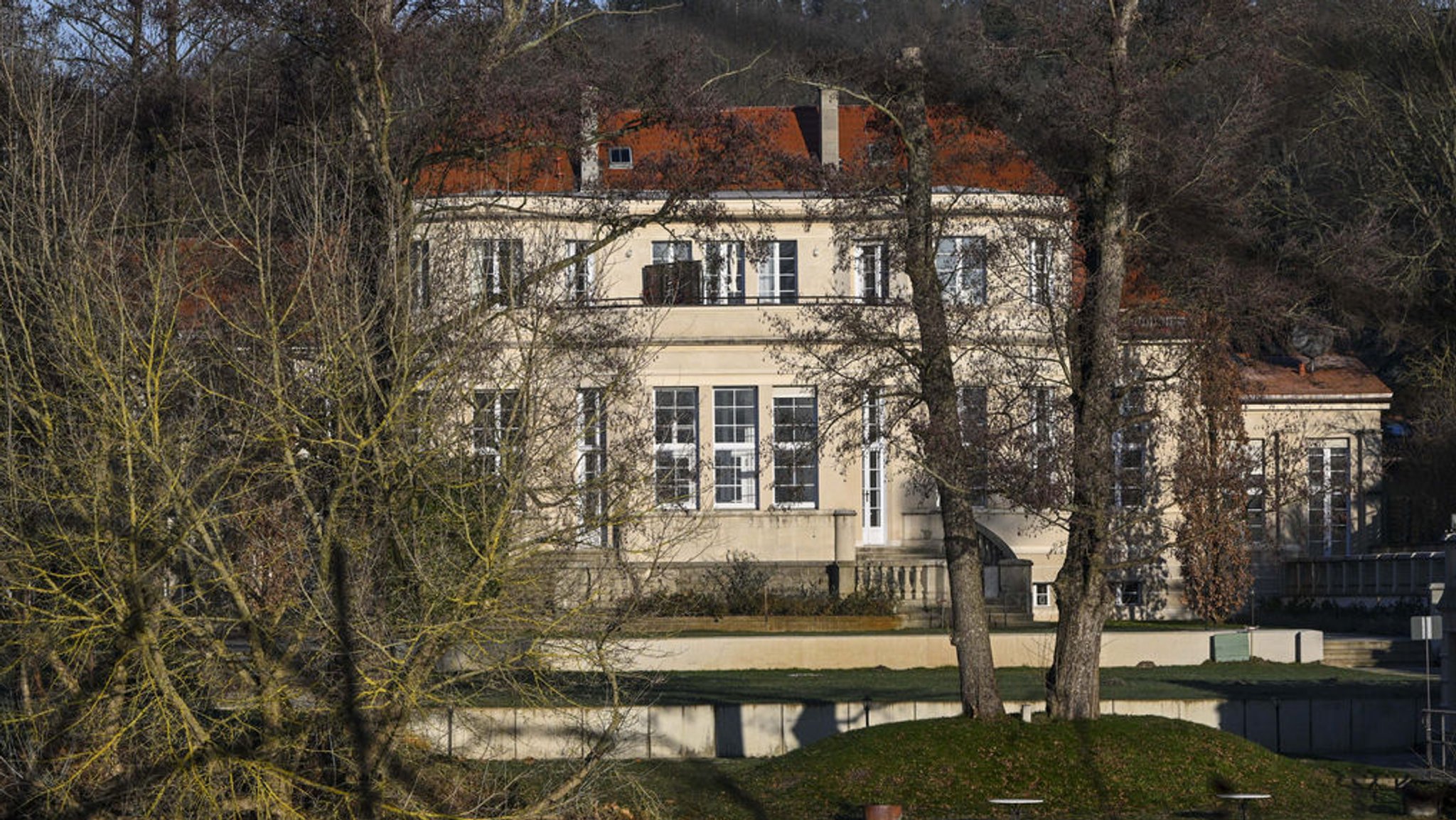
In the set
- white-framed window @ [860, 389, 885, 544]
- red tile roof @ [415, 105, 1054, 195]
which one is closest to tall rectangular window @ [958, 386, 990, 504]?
red tile roof @ [415, 105, 1054, 195]

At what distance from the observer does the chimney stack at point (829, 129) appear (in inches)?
1690

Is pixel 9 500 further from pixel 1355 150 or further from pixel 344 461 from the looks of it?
pixel 1355 150

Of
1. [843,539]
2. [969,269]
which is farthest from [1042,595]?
[969,269]

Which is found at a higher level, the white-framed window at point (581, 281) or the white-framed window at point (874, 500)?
the white-framed window at point (581, 281)

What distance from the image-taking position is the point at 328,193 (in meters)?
22.8

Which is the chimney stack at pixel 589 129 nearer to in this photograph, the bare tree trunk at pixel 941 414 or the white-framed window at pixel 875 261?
the white-framed window at pixel 875 261

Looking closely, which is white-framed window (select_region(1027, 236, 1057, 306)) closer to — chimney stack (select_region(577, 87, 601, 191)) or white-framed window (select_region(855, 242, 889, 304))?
white-framed window (select_region(855, 242, 889, 304))

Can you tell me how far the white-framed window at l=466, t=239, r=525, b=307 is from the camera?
67.4ft

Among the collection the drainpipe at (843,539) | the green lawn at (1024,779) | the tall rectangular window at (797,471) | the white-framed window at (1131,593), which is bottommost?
the white-framed window at (1131,593)

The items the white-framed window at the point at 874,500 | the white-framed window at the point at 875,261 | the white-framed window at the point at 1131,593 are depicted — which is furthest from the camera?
the white-framed window at the point at 1131,593

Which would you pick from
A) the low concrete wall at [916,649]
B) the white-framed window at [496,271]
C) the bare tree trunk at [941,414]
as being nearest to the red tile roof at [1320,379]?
the low concrete wall at [916,649]

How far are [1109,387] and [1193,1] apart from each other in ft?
14.4

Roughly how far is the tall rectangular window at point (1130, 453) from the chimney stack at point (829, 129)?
1971 cm

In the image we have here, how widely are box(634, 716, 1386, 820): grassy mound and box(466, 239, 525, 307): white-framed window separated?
572 cm
